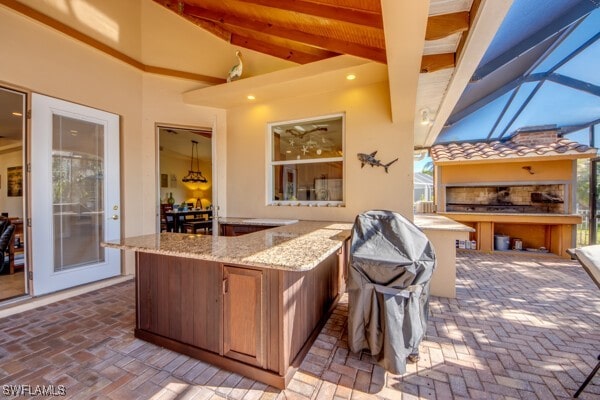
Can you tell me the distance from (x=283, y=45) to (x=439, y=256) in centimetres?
360

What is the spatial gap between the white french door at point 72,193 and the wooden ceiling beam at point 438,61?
3948mm

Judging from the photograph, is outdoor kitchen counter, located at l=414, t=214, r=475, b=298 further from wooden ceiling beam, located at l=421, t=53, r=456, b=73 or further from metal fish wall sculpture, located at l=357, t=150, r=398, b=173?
wooden ceiling beam, located at l=421, t=53, r=456, b=73

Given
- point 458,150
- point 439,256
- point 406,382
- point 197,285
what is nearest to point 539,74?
point 458,150

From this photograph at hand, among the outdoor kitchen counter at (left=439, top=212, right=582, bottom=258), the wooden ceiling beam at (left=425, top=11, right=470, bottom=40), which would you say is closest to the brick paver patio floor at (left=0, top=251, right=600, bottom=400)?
the wooden ceiling beam at (left=425, top=11, right=470, bottom=40)

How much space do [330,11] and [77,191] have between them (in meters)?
3.62

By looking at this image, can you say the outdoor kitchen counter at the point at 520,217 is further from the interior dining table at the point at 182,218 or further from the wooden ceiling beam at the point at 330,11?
the interior dining table at the point at 182,218

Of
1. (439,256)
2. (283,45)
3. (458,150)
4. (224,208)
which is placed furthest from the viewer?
(458,150)

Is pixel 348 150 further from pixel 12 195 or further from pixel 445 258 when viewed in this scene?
pixel 12 195

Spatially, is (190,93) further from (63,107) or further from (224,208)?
(224,208)

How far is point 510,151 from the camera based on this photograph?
5.19m

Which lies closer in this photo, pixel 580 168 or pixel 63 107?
pixel 63 107

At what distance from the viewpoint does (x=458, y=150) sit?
584cm

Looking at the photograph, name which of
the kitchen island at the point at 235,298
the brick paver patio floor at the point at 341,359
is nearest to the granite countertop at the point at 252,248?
the kitchen island at the point at 235,298

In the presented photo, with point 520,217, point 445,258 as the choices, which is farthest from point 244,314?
point 520,217
